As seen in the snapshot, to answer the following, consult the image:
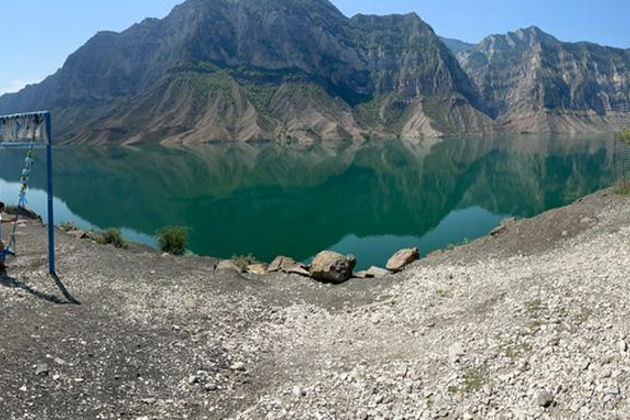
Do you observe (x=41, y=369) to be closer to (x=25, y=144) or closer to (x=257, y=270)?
(x=25, y=144)

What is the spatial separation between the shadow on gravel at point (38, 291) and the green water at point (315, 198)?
2255 cm

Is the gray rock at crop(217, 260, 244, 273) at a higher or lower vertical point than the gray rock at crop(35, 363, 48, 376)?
lower

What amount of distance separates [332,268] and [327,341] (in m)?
5.59

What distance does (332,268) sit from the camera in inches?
757

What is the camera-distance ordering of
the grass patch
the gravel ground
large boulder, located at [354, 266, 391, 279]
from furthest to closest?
1. the grass patch
2. large boulder, located at [354, 266, 391, 279]
3. the gravel ground

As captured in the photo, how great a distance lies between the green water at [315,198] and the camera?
46531 millimetres

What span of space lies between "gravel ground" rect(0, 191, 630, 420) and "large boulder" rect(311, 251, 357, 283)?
2.55ft

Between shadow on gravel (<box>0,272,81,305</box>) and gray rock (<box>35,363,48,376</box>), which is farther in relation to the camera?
shadow on gravel (<box>0,272,81,305</box>)

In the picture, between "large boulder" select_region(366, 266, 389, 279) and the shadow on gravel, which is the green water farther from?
the shadow on gravel

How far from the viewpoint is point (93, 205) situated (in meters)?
70.8

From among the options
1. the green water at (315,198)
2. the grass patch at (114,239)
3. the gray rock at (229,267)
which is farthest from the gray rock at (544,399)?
the green water at (315,198)

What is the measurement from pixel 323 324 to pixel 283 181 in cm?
8016

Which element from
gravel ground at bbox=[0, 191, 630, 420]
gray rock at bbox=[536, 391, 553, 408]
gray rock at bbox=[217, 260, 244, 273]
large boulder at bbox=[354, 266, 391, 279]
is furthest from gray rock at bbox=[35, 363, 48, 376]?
large boulder at bbox=[354, 266, 391, 279]

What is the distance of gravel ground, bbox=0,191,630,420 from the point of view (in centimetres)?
982
